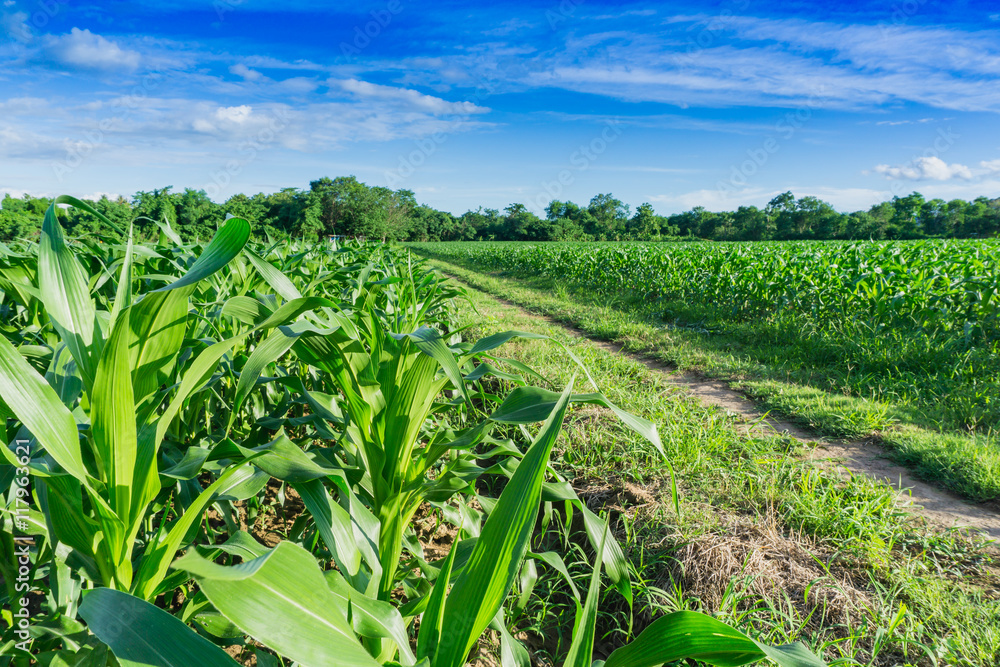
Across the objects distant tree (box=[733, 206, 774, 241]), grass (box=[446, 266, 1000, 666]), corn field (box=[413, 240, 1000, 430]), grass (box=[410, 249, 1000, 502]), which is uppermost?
distant tree (box=[733, 206, 774, 241])

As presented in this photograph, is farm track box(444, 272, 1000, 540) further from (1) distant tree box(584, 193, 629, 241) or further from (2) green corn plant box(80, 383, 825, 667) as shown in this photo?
(1) distant tree box(584, 193, 629, 241)

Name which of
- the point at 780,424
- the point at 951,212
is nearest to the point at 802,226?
the point at 951,212

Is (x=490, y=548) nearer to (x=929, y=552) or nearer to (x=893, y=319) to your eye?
(x=929, y=552)

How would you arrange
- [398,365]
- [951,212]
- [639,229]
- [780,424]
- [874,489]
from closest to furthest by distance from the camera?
[398,365], [874,489], [780,424], [951,212], [639,229]

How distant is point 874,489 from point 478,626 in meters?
2.39

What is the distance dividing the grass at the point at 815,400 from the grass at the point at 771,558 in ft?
2.12

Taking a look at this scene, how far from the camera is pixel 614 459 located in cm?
256

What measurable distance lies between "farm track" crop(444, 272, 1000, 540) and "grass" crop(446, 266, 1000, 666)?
0.18m

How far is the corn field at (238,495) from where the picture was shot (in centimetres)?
Result: 53

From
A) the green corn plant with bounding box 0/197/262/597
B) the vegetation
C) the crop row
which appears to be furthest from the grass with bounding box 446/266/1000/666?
the vegetation

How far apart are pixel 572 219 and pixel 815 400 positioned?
60828 millimetres

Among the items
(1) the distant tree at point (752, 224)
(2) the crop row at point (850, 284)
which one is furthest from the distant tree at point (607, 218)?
(2) the crop row at point (850, 284)

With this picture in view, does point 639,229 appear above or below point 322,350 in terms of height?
above

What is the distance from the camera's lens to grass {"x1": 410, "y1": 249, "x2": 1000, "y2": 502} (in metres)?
2.58
